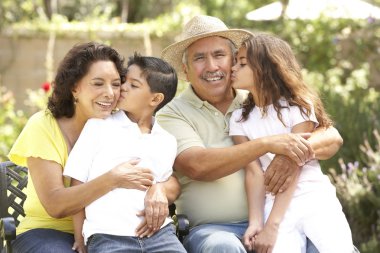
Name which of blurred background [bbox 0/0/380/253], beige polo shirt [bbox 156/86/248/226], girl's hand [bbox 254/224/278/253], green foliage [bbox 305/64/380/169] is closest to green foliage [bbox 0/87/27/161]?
blurred background [bbox 0/0/380/253]

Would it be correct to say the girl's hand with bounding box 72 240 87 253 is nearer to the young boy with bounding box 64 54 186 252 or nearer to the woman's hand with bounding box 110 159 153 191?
the young boy with bounding box 64 54 186 252

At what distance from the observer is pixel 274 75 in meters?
3.65

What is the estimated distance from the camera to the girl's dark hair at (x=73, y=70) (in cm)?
345

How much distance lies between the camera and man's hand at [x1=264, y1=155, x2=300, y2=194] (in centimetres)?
356

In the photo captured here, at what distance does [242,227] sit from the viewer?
3.74 m

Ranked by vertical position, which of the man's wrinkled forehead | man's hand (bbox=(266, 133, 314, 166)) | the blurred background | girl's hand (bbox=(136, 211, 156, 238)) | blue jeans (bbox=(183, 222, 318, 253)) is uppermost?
the man's wrinkled forehead

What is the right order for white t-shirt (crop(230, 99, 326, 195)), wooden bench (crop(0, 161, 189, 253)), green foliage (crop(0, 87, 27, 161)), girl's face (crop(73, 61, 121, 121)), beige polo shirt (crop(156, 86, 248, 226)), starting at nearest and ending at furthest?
wooden bench (crop(0, 161, 189, 253)) < girl's face (crop(73, 61, 121, 121)) < white t-shirt (crop(230, 99, 326, 195)) < beige polo shirt (crop(156, 86, 248, 226)) < green foliage (crop(0, 87, 27, 161))

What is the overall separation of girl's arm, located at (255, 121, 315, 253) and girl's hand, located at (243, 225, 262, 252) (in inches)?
1.4

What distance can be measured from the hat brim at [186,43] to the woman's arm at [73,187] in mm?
972

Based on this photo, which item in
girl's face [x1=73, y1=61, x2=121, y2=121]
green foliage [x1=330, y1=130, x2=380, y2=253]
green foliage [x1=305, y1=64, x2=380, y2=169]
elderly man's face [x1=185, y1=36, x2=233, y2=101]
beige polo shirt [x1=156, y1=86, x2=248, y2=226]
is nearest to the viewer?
girl's face [x1=73, y1=61, x2=121, y2=121]

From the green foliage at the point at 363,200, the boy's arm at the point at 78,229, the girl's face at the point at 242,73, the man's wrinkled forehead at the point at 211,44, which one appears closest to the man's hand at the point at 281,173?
the girl's face at the point at 242,73

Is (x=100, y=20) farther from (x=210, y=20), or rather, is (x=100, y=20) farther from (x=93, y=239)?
(x=93, y=239)

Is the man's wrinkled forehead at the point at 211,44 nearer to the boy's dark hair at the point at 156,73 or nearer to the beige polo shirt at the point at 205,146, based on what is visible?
the beige polo shirt at the point at 205,146

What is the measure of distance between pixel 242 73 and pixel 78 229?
109cm
